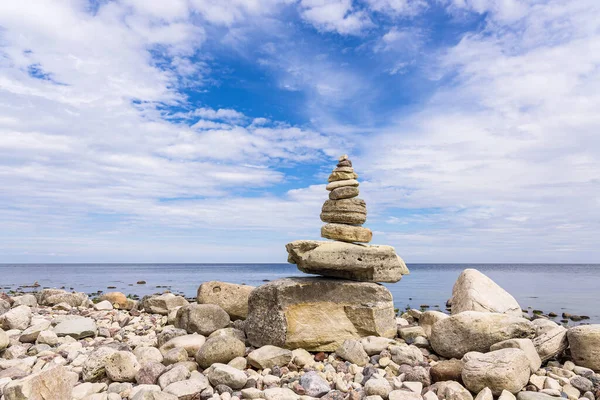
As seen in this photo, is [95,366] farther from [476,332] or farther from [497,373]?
[476,332]

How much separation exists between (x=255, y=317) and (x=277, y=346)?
886mm

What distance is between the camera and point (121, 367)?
8.28 m

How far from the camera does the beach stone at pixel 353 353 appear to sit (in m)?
9.15

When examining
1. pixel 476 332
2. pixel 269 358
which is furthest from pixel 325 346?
pixel 476 332

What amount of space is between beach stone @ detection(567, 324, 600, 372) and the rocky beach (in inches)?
1.1

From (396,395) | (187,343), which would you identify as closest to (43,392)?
(187,343)

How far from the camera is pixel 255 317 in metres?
10.4

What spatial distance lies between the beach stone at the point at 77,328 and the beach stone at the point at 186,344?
2.68m

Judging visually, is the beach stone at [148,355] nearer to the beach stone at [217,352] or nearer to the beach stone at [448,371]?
the beach stone at [217,352]

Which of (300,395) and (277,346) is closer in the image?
(300,395)

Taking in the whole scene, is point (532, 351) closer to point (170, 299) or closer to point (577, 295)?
point (170, 299)

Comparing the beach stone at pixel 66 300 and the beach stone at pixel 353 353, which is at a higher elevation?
the beach stone at pixel 66 300

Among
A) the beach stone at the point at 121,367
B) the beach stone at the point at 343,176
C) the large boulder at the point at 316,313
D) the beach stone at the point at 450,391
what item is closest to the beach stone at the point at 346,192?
the beach stone at the point at 343,176

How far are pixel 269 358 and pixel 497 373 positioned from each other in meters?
4.14
